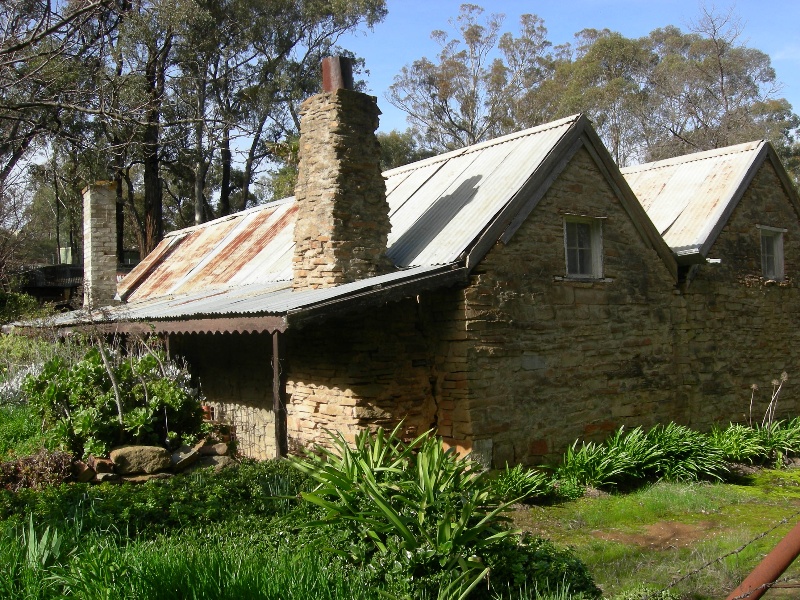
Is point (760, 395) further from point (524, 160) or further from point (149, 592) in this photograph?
point (149, 592)

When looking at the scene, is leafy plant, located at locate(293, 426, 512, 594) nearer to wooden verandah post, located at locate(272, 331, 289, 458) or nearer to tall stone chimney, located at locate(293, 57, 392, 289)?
wooden verandah post, located at locate(272, 331, 289, 458)

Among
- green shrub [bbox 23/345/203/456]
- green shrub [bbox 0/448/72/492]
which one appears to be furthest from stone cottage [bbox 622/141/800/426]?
green shrub [bbox 0/448/72/492]

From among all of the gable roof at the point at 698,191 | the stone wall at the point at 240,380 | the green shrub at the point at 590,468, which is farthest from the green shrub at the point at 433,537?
the gable roof at the point at 698,191

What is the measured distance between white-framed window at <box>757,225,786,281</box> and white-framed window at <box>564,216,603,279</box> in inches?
197

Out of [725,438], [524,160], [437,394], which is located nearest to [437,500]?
[437,394]

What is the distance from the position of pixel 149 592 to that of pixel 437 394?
5456 mm

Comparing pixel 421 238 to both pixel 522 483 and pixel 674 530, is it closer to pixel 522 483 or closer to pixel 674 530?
pixel 522 483

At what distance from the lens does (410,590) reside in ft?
17.6

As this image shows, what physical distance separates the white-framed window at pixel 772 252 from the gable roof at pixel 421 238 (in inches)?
141

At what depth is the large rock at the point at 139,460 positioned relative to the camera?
8.73 meters

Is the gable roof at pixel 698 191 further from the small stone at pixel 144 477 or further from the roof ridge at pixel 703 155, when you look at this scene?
the small stone at pixel 144 477

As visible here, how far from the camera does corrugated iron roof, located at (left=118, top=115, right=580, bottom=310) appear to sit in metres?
10.3

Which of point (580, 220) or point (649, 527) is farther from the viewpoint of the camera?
point (580, 220)

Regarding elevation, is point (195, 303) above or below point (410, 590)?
above
